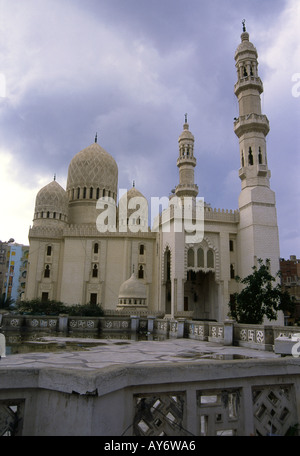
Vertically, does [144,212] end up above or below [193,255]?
above

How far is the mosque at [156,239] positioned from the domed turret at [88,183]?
0.32 ft

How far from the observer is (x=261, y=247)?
75.6ft

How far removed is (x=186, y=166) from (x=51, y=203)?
41.4ft

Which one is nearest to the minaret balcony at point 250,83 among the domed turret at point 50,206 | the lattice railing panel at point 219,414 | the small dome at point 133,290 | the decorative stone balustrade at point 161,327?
the small dome at point 133,290

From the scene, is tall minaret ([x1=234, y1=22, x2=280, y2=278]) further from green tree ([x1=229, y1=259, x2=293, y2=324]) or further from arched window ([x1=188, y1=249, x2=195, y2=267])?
green tree ([x1=229, y1=259, x2=293, y2=324])

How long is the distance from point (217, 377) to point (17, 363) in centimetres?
473

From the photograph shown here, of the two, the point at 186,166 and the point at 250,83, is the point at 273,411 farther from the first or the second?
the point at 186,166

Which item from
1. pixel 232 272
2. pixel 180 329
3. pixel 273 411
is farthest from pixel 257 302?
pixel 273 411

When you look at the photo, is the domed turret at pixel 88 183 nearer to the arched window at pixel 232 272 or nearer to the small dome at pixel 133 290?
the small dome at pixel 133 290

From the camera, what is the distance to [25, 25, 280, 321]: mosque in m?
23.7

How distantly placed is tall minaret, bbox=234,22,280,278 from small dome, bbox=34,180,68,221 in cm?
1597

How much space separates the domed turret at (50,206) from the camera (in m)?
30.7
